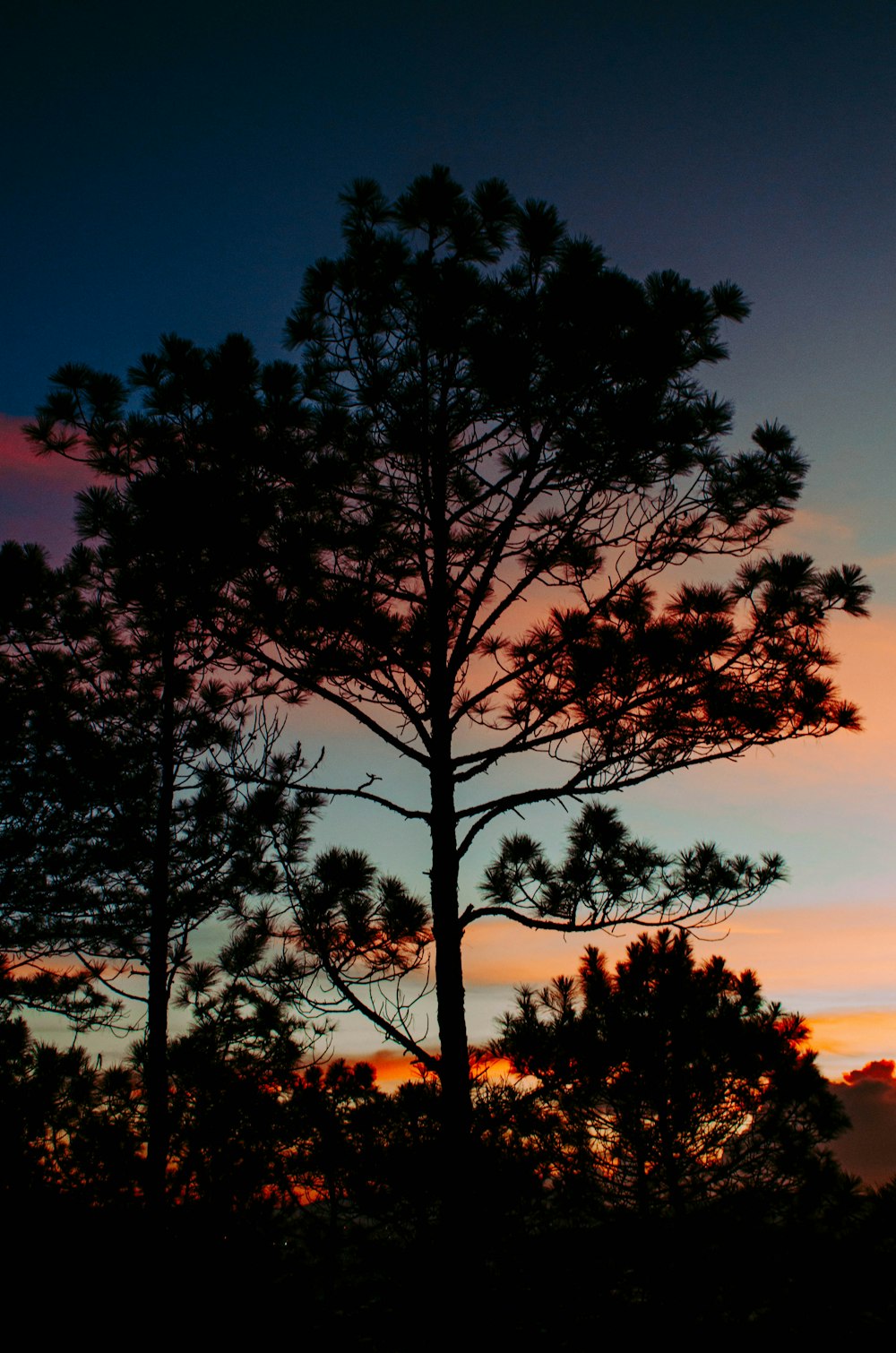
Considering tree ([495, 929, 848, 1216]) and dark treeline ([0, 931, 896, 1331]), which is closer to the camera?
dark treeline ([0, 931, 896, 1331])

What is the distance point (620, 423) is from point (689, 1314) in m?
7.18

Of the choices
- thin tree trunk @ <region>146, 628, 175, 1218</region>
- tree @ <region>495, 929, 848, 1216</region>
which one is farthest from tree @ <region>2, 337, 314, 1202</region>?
tree @ <region>495, 929, 848, 1216</region>

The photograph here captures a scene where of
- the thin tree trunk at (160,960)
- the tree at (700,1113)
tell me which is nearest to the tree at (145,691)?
the thin tree trunk at (160,960)

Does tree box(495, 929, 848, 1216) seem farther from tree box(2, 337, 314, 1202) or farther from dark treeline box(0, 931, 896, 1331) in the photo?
tree box(2, 337, 314, 1202)

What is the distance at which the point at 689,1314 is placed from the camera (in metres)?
6.89

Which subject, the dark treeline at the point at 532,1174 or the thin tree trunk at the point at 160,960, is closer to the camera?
the dark treeline at the point at 532,1174

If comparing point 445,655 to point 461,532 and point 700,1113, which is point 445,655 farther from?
point 700,1113

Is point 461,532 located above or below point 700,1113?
above

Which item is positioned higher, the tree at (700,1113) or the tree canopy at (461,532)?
the tree canopy at (461,532)

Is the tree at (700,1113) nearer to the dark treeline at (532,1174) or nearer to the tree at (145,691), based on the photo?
the dark treeline at (532,1174)

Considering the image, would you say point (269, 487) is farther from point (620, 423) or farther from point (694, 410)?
point (694, 410)

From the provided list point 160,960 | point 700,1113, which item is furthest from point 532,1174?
point 160,960

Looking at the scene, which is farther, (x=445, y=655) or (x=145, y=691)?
(x=145, y=691)

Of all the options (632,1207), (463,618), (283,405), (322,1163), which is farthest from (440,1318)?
(283,405)
